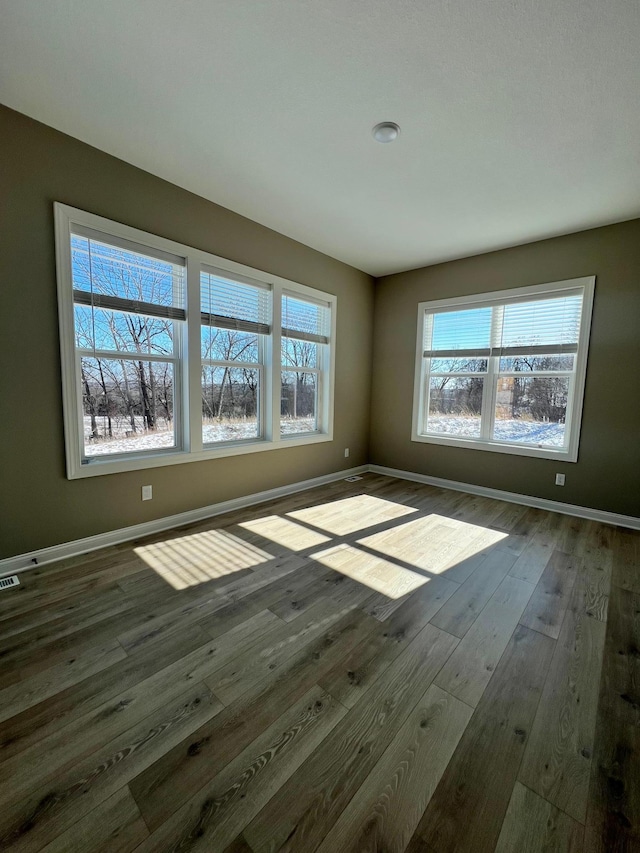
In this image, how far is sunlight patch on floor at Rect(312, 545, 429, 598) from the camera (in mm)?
2277

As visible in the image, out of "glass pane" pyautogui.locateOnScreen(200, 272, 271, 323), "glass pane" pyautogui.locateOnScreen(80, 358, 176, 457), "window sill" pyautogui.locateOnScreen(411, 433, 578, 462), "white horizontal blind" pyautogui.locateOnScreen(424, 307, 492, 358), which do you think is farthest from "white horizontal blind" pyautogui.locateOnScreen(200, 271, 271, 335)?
"window sill" pyautogui.locateOnScreen(411, 433, 578, 462)

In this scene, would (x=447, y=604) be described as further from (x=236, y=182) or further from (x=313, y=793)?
(x=236, y=182)

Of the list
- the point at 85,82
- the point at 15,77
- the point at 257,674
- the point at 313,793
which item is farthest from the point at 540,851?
the point at 15,77

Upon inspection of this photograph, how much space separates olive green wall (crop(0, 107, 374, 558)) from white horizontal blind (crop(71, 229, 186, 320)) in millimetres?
177

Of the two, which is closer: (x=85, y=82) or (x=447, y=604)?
(x=85, y=82)

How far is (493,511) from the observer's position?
373 cm

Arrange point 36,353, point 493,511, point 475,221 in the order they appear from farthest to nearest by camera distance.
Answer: point 493,511
point 475,221
point 36,353

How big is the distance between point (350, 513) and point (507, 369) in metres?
2.47

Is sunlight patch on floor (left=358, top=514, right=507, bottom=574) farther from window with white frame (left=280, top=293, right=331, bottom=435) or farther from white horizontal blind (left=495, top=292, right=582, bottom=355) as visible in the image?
white horizontal blind (left=495, top=292, right=582, bottom=355)

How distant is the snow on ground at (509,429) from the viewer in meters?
3.83

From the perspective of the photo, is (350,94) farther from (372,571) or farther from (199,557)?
(199,557)

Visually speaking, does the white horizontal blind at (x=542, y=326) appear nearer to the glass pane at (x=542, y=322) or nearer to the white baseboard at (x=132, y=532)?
the glass pane at (x=542, y=322)

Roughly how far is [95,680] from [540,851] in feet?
5.53

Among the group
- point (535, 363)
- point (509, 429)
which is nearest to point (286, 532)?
point (509, 429)
